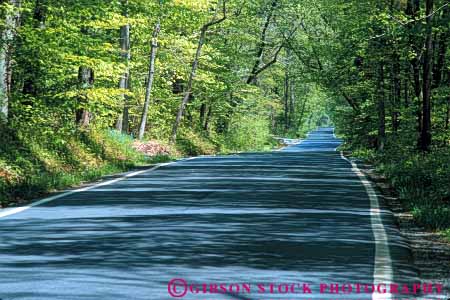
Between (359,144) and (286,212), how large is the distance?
34.3 meters

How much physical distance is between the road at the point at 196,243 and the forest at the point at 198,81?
59.1 inches

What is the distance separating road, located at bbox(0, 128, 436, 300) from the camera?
7438 mm

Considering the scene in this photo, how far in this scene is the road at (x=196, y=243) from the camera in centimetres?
744

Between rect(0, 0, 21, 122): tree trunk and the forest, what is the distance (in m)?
0.03

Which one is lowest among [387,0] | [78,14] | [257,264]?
[257,264]

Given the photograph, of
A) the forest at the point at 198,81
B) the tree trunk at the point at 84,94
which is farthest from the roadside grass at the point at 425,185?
the tree trunk at the point at 84,94

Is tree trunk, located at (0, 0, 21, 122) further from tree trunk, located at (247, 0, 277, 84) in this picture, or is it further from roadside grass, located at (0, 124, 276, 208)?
tree trunk, located at (247, 0, 277, 84)

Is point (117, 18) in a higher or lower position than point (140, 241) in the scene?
higher

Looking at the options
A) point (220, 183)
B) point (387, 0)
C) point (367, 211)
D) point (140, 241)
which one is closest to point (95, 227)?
point (140, 241)

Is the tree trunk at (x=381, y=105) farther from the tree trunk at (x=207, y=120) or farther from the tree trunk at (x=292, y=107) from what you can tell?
the tree trunk at (x=292, y=107)

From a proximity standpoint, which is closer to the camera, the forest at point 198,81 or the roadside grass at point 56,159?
the roadside grass at point 56,159

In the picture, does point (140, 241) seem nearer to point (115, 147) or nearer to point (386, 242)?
point (386, 242)

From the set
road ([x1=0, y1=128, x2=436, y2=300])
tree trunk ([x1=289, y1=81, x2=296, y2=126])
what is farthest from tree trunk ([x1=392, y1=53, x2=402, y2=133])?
tree trunk ([x1=289, y1=81, x2=296, y2=126])

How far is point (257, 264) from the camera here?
334 inches
